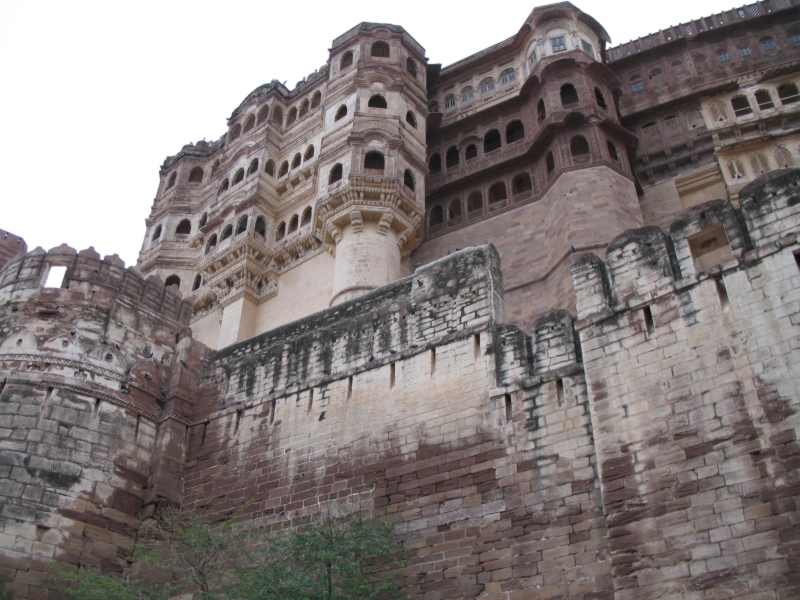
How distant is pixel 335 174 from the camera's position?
2642cm

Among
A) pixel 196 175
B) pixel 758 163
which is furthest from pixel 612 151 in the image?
pixel 196 175

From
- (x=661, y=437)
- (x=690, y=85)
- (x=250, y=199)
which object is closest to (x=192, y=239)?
(x=250, y=199)

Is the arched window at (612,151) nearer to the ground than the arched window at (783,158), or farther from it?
farther from it

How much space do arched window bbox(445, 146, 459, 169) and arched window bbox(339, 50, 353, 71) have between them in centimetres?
486

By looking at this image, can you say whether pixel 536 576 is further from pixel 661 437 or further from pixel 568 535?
pixel 661 437

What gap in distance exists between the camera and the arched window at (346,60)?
99.6 feet

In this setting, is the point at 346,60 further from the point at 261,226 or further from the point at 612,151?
the point at 612,151

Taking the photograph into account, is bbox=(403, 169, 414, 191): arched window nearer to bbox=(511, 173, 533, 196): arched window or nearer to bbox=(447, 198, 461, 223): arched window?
bbox=(447, 198, 461, 223): arched window

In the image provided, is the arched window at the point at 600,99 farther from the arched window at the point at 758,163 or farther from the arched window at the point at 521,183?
the arched window at the point at 758,163

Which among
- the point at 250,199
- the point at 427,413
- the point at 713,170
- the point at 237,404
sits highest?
the point at 250,199

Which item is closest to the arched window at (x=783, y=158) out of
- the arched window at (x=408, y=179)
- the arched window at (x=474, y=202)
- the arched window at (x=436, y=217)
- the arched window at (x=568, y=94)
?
the arched window at (x=568, y=94)

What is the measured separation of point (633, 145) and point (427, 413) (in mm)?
16160

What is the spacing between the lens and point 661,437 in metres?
10.1

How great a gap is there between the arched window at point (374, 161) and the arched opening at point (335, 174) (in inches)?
33.1
